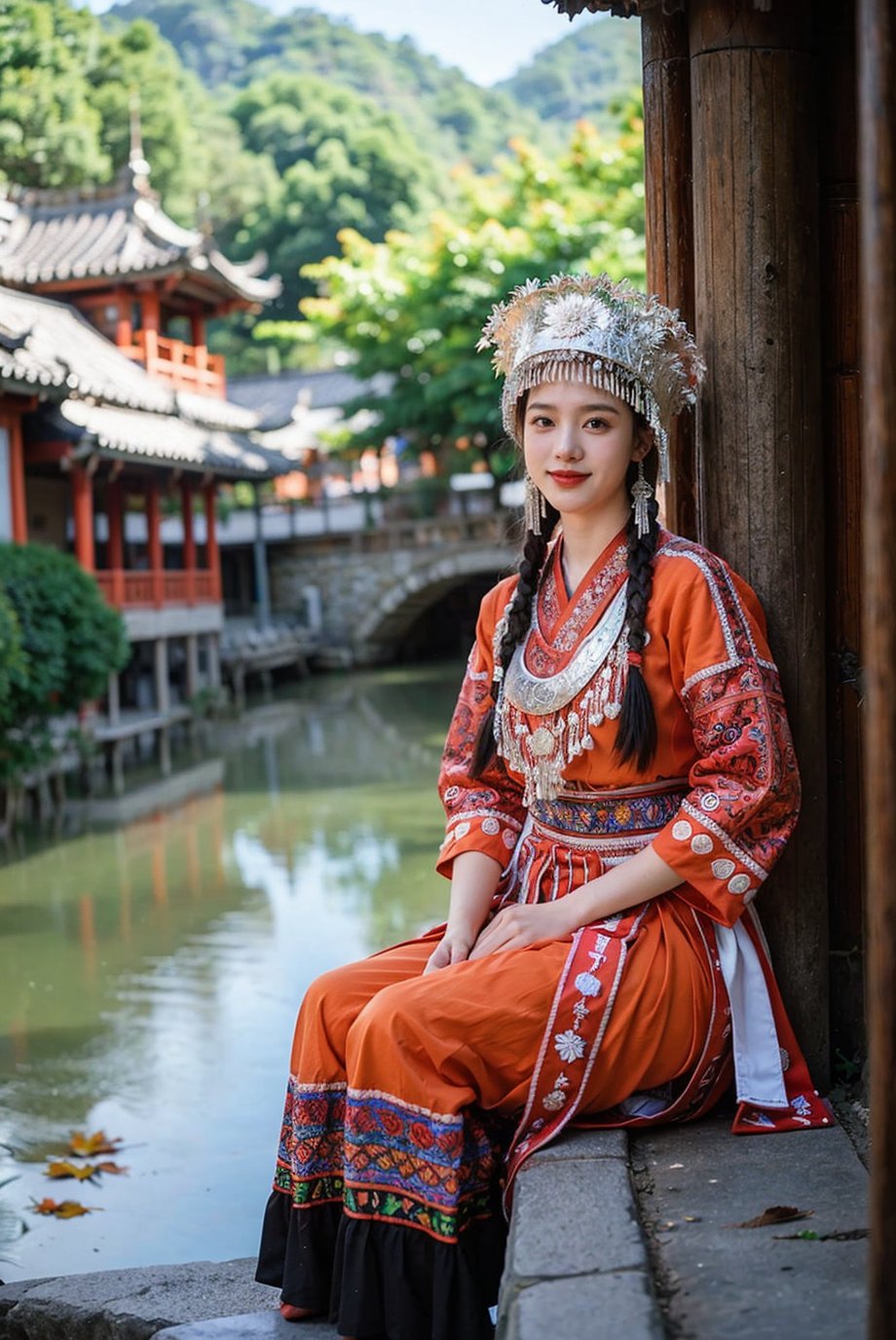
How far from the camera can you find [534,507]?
243 cm

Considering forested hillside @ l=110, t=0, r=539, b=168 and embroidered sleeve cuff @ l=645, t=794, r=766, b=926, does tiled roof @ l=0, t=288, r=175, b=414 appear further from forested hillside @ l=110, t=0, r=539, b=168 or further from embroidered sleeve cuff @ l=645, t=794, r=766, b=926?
forested hillside @ l=110, t=0, r=539, b=168

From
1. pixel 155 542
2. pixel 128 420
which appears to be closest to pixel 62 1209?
pixel 128 420

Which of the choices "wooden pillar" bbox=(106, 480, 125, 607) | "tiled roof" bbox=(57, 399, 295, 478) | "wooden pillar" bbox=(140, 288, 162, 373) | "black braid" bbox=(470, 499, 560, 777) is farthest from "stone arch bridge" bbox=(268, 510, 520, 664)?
"black braid" bbox=(470, 499, 560, 777)

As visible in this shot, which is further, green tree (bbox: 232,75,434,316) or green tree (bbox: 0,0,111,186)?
green tree (bbox: 232,75,434,316)

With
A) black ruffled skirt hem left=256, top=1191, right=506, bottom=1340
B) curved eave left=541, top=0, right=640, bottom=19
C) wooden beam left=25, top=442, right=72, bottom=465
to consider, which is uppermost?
wooden beam left=25, top=442, right=72, bottom=465

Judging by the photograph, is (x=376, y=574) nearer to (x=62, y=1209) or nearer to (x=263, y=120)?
(x=263, y=120)

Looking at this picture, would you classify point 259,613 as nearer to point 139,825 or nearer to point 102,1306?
point 139,825

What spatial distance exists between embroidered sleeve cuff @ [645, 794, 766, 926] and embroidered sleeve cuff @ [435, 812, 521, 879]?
359 mm

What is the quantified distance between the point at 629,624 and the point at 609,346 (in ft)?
1.36

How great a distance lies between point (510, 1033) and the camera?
2027mm

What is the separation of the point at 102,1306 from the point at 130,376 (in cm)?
1494

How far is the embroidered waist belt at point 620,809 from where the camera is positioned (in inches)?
88.5

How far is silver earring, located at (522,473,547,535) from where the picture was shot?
95.1 inches

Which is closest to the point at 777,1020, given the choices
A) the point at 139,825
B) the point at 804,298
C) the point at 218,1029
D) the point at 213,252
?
the point at 804,298
